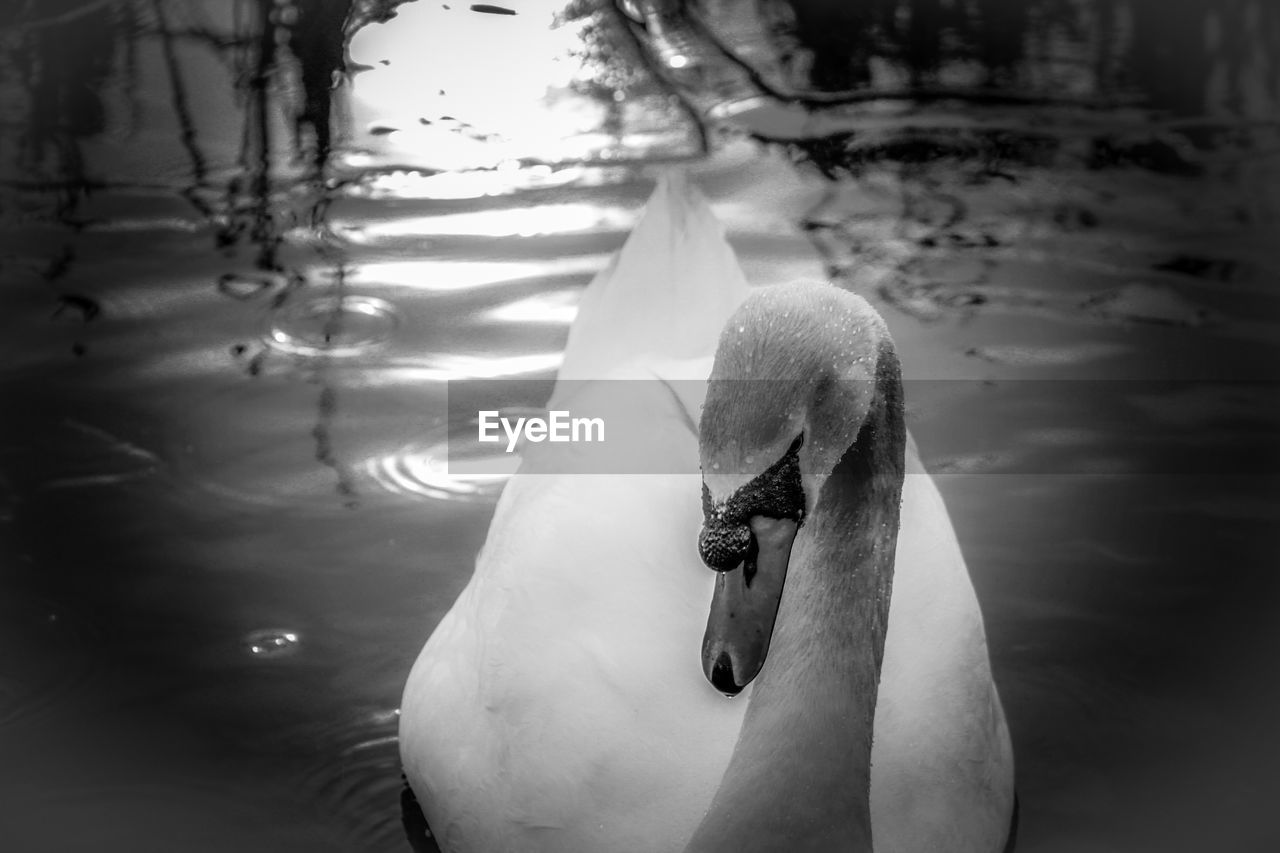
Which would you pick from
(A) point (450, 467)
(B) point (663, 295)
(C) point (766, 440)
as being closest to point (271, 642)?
(A) point (450, 467)

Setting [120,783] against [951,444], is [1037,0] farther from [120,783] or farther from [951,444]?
[120,783]

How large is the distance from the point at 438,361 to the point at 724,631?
2.46 m

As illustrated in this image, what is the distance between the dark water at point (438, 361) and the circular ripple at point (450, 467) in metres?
0.02

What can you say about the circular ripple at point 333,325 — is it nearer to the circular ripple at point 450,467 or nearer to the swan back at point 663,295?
the circular ripple at point 450,467

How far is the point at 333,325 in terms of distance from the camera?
443 centimetres

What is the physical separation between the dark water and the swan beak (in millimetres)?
1062

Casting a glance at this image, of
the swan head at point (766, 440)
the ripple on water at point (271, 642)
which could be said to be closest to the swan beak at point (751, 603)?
the swan head at point (766, 440)

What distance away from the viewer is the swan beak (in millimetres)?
1911

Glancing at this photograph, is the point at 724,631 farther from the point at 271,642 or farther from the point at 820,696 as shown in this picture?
the point at 271,642

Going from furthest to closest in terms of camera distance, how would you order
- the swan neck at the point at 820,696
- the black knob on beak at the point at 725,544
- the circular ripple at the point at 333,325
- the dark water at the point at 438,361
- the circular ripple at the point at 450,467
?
the circular ripple at the point at 333,325 < the circular ripple at the point at 450,467 < the dark water at the point at 438,361 < the swan neck at the point at 820,696 < the black knob on beak at the point at 725,544

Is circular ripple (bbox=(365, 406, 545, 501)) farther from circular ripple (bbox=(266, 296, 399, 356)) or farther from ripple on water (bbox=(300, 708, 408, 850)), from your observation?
ripple on water (bbox=(300, 708, 408, 850))

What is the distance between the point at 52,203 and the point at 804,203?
2442 mm

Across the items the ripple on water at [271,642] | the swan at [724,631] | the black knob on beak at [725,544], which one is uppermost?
the black knob on beak at [725,544]

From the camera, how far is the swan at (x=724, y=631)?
6.36 feet
